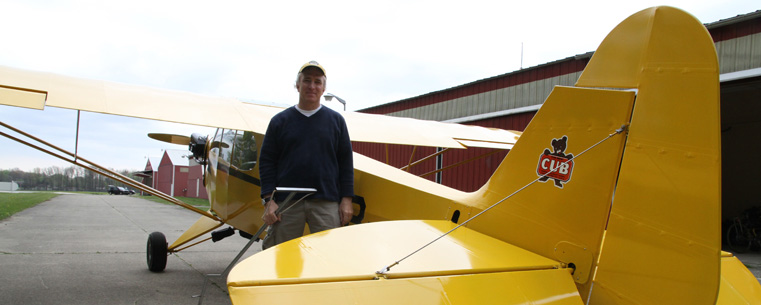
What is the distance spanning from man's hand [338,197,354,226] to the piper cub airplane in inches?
25.2

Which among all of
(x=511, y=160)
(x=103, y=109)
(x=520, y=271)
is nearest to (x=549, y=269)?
(x=520, y=271)

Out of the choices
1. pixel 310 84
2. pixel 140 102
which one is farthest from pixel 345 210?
pixel 140 102

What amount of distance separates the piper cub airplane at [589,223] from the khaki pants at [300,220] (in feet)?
2.13

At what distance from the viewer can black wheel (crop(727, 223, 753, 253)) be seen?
35.2 feet

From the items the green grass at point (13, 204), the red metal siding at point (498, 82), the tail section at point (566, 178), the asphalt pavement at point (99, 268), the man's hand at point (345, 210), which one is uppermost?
the red metal siding at point (498, 82)

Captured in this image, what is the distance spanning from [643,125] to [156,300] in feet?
15.7

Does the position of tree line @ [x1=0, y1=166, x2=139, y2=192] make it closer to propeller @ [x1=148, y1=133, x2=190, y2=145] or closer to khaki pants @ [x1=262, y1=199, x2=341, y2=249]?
propeller @ [x1=148, y1=133, x2=190, y2=145]

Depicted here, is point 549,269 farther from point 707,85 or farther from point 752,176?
point 752,176

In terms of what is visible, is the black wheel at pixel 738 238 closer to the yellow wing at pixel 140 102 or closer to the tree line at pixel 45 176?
the yellow wing at pixel 140 102

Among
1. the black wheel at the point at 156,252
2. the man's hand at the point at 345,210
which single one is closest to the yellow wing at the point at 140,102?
the man's hand at the point at 345,210

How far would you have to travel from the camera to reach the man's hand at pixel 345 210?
9.72ft

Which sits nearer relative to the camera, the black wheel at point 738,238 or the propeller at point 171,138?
the propeller at point 171,138

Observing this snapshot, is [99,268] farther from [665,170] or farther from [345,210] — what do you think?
[665,170]

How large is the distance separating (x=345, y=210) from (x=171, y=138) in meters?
4.82
